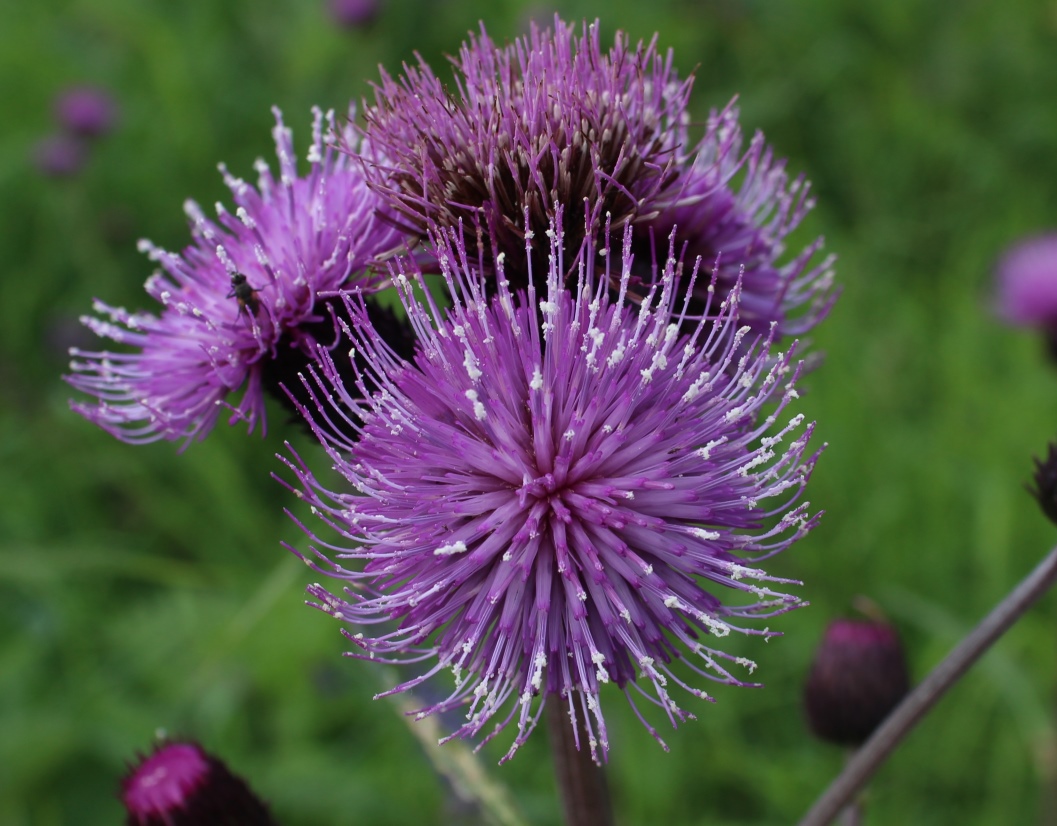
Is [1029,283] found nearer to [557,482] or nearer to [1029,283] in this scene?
[1029,283]

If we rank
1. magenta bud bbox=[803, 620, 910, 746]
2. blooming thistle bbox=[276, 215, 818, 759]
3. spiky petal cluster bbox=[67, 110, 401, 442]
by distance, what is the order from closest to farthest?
blooming thistle bbox=[276, 215, 818, 759] < spiky petal cluster bbox=[67, 110, 401, 442] < magenta bud bbox=[803, 620, 910, 746]

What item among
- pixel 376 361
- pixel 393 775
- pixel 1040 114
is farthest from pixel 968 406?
pixel 376 361

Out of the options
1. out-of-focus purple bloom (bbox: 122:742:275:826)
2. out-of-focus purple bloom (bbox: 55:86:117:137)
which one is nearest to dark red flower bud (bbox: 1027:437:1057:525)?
out-of-focus purple bloom (bbox: 122:742:275:826)

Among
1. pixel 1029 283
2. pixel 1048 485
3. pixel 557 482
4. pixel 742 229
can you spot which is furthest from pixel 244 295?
pixel 1029 283

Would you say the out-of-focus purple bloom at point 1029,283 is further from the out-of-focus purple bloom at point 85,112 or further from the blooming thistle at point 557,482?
the out-of-focus purple bloom at point 85,112

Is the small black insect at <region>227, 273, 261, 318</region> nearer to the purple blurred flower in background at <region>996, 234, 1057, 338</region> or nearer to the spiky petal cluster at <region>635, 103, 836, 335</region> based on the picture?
the spiky petal cluster at <region>635, 103, 836, 335</region>

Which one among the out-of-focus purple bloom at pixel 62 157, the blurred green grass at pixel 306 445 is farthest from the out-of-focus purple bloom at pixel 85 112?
the blurred green grass at pixel 306 445
